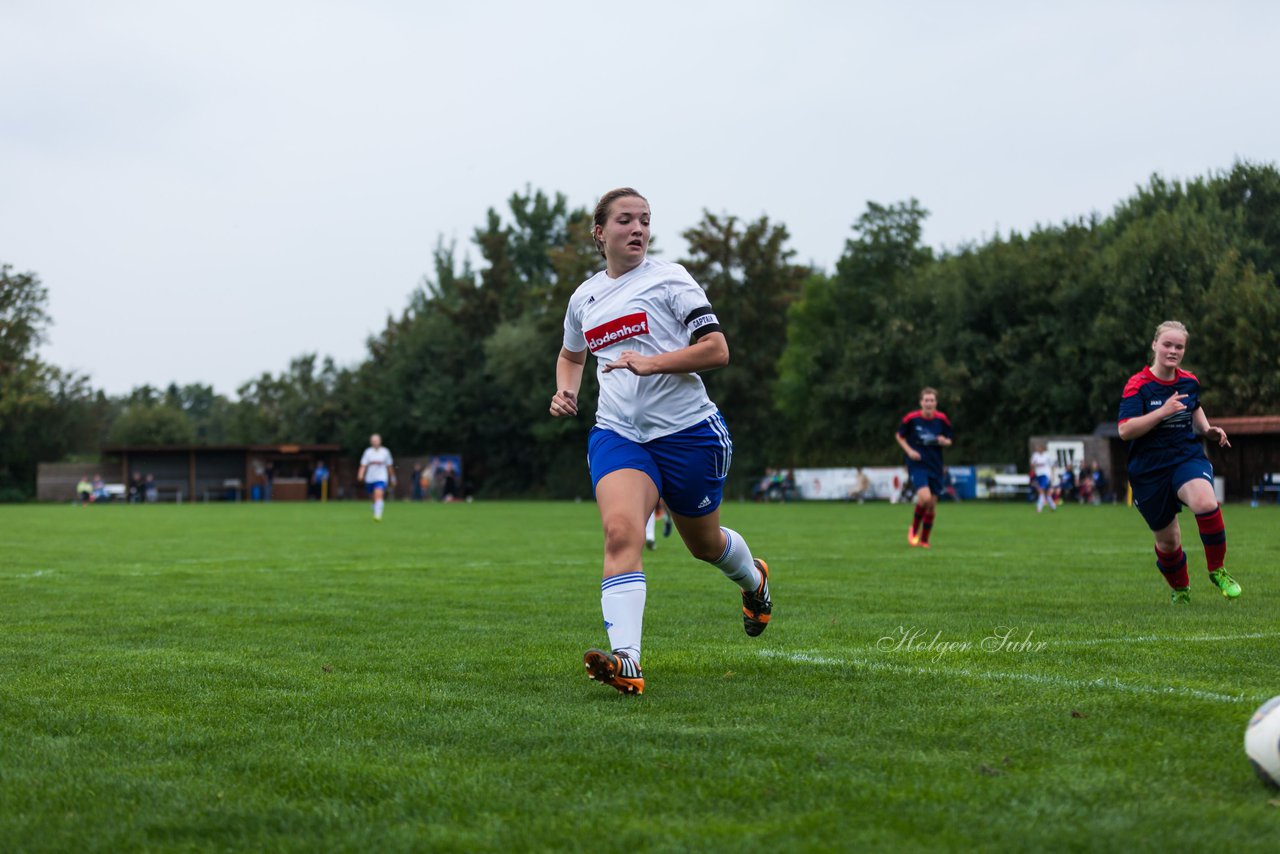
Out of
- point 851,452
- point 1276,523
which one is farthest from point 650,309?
point 851,452

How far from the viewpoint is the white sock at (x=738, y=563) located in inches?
255

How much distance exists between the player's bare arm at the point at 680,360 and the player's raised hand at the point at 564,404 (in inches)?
18.1

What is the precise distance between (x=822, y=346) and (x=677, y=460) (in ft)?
179

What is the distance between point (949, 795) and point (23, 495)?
75712 mm

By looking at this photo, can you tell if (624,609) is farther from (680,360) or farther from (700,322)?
(700,322)

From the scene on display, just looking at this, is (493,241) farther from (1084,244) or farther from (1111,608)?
(1111,608)

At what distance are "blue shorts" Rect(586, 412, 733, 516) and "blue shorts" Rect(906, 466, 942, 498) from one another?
37.8 feet

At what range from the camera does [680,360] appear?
568 centimetres

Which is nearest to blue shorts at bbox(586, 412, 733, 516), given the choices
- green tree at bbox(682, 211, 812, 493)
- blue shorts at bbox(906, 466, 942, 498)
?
blue shorts at bbox(906, 466, 942, 498)

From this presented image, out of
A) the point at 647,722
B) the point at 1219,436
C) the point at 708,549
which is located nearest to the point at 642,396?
the point at 708,549

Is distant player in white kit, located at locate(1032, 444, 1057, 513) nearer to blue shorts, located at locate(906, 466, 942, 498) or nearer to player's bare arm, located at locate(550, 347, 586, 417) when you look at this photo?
blue shorts, located at locate(906, 466, 942, 498)

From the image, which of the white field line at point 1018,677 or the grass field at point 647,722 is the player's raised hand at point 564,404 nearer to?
the grass field at point 647,722

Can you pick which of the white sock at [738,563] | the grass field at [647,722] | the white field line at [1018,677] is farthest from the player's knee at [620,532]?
the white field line at [1018,677]

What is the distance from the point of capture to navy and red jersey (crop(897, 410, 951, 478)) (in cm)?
1706
